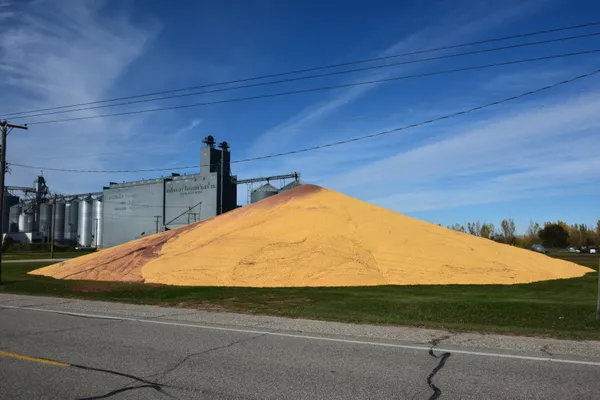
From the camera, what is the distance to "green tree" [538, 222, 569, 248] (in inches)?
4808

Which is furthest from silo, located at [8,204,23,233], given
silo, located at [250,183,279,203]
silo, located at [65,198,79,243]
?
silo, located at [250,183,279,203]

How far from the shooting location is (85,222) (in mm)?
101688

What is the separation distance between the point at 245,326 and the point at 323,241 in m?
12.9

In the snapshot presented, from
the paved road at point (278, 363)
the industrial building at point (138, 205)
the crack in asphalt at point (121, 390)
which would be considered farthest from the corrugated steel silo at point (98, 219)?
the crack in asphalt at point (121, 390)

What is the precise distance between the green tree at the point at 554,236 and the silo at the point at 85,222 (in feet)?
372

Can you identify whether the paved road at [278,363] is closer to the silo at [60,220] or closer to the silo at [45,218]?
the silo at [60,220]

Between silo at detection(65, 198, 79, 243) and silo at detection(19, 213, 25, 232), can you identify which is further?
silo at detection(19, 213, 25, 232)

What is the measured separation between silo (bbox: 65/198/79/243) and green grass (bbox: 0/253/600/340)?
3545 inches

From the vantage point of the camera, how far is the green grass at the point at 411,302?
35.2 feet

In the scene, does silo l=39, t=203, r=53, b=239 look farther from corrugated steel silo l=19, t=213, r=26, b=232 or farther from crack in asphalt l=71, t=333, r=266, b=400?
crack in asphalt l=71, t=333, r=266, b=400

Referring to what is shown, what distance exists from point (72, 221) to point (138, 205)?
31.9 metres

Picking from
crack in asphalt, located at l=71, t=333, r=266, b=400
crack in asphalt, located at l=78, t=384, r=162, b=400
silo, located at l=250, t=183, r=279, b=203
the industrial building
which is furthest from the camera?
the industrial building

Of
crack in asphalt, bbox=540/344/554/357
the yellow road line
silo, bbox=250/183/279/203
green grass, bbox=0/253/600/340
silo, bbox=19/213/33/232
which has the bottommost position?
green grass, bbox=0/253/600/340

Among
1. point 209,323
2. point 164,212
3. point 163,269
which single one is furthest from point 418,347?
point 164,212
